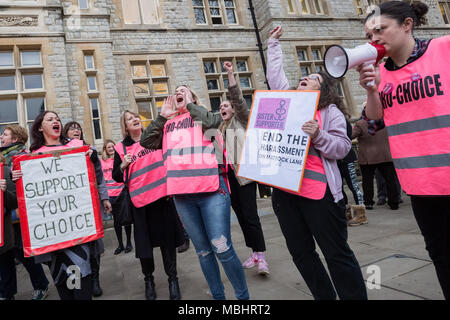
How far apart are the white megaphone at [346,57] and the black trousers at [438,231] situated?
902mm

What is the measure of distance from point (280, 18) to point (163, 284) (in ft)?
36.9

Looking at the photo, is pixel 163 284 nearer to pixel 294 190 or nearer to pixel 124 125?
pixel 124 125

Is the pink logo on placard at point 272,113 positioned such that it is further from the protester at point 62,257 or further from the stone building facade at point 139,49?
the stone building facade at point 139,49

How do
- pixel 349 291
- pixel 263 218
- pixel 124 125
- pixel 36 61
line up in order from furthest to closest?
pixel 36 61, pixel 263 218, pixel 124 125, pixel 349 291

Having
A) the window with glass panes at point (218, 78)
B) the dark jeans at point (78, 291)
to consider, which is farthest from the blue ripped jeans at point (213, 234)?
the window with glass panes at point (218, 78)

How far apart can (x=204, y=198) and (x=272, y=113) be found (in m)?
0.87

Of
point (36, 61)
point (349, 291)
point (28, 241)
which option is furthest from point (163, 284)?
point (36, 61)

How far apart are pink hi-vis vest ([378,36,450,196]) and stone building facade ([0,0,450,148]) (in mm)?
8306

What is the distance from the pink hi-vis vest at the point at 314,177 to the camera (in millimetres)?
1790

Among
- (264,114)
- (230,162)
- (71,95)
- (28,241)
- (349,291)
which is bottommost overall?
(349,291)

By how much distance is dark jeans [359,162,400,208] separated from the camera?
16.9 feet

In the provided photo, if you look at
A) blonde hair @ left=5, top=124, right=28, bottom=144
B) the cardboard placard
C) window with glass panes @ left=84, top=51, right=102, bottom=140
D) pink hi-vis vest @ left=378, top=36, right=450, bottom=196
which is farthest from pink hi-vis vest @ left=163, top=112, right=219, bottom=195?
window with glass panes @ left=84, top=51, right=102, bottom=140
